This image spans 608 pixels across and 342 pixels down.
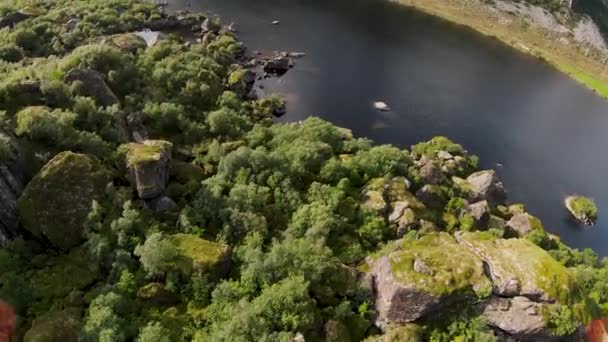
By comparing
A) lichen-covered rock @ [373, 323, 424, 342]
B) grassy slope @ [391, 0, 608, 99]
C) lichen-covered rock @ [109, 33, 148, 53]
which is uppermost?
grassy slope @ [391, 0, 608, 99]

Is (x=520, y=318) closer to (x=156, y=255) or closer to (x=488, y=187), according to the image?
(x=488, y=187)

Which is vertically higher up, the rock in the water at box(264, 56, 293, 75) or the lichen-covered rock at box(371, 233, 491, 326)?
the lichen-covered rock at box(371, 233, 491, 326)

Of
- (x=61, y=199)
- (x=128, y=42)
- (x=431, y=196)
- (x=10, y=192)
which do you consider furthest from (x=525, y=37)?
(x=10, y=192)

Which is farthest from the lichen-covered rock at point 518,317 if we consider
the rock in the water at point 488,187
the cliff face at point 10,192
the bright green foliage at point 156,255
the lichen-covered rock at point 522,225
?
the cliff face at point 10,192

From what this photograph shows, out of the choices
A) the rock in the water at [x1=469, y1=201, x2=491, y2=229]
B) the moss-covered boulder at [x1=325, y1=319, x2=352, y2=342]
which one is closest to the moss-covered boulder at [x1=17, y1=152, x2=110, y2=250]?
the moss-covered boulder at [x1=325, y1=319, x2=352, y2=342]

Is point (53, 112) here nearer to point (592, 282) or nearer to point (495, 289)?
point (495, 289)

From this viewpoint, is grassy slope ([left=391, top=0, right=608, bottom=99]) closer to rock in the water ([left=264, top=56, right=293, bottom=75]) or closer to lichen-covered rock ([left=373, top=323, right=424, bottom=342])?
rock in the water ([left=264, top=56, right=293, bottom=75])

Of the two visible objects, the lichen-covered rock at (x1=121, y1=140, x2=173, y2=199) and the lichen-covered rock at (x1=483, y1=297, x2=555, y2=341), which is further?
the lichen-covered rock at (x1=121, y1=140, x2=173, y2=199)
